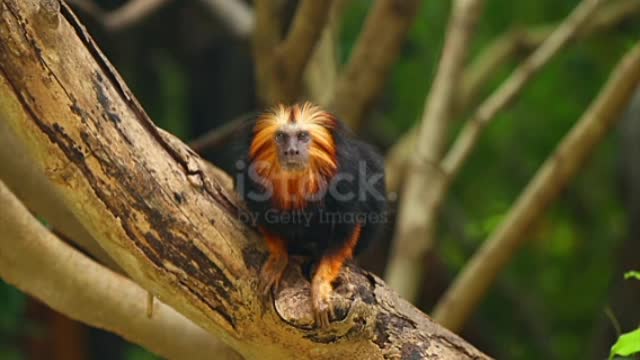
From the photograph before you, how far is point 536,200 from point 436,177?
44 centimetres

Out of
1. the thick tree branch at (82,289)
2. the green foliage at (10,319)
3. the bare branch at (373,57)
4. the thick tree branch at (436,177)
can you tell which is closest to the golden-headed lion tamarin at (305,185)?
the thick tree branch at (82,289)

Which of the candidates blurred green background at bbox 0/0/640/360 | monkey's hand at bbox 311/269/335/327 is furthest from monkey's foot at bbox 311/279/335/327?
blurred green background at bbox 0/0/640/360

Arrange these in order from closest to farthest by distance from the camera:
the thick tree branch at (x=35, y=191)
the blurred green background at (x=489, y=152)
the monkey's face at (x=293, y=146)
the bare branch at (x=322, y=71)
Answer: the monkey's face at (x=293, y=146) → the thick tree branch at (x=35, y=191) → the bare branch at (x=322, y=71) → the blurred green background at (x=489, y=152)

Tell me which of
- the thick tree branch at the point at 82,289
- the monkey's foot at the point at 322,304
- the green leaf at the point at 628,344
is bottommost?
the green leaf at the point at 628,344

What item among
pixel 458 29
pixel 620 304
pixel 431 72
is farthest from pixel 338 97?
pixel 431 72

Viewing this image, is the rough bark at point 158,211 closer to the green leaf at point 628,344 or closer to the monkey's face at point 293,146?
the monkey's face at point 293,146

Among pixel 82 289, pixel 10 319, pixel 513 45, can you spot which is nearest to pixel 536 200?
pixel 513 45

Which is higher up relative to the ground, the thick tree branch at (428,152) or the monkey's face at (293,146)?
the thick tree branch at (428,152)

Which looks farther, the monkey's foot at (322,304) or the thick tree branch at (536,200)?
the thick tree branch at (536,200)

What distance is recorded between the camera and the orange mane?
8.34ft

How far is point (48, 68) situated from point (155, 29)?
4.55 metres

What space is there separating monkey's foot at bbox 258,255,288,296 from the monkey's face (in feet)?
0.75

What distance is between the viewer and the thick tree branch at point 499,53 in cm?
493

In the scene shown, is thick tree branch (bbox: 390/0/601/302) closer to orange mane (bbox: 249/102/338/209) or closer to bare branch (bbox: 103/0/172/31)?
bare branch (bbox: 103/0/172/31)
